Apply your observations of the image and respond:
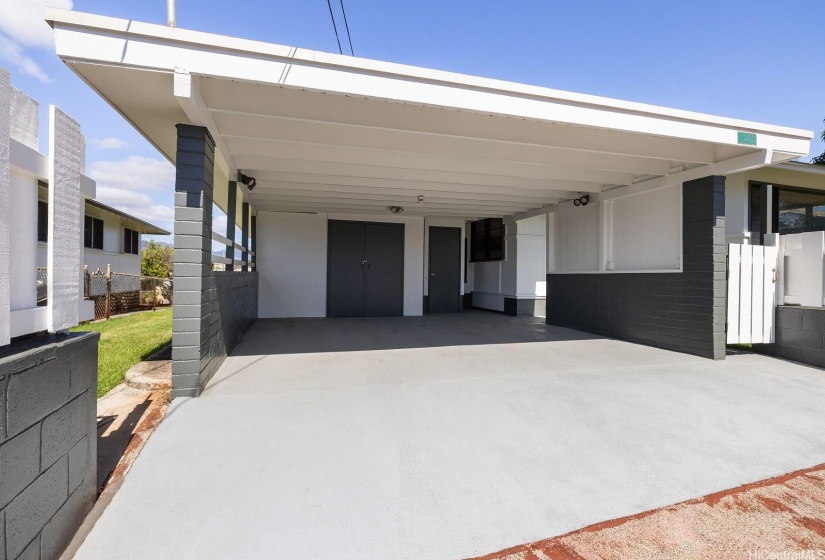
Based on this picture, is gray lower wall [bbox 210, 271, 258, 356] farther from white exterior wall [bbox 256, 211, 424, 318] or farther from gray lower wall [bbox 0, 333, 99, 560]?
gray lower wall [bbox 0, 333, 99, 560]

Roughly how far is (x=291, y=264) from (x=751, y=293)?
7.93m

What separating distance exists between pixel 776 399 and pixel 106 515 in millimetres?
4908

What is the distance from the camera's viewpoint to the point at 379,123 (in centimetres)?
376

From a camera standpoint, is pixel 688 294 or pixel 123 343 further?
pixel 123 343

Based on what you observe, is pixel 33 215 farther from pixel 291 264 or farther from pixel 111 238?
pixel 111 238

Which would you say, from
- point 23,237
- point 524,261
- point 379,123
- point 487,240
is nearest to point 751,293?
point 524,261

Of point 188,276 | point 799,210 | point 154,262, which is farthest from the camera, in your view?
point 154,262

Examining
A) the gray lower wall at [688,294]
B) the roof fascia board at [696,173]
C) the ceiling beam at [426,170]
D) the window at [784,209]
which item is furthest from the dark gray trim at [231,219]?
the window at [784,209]

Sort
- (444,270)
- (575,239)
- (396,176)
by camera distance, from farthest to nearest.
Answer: (444,270), (575,239), (396,176)

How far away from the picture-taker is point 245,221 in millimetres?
7238

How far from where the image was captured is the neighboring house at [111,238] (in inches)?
429

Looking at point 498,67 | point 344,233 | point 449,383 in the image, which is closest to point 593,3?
point 498,67

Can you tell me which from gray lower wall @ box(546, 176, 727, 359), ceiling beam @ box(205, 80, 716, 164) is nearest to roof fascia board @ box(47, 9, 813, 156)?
ceiling beam @ box(205, 80, 716, 164)

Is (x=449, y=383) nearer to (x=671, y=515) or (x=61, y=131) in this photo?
(x=671, y=515)
